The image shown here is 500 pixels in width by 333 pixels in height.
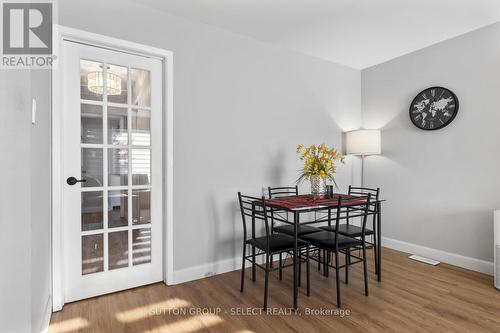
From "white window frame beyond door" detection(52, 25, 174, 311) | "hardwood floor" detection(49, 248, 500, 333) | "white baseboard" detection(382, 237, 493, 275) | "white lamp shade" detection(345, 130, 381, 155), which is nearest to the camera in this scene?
"hardwood floor" detection(49, 248, 500, 333)

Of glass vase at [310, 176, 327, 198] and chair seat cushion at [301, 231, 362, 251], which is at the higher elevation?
glass vase at [310, 176, 327, 198]

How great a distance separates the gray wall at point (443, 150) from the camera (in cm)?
299

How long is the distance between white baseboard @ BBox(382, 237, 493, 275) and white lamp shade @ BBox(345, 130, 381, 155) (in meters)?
1.23

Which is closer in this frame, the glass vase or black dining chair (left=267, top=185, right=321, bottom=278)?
black dining chair (left=267, top=185, right=321, bottom=278)

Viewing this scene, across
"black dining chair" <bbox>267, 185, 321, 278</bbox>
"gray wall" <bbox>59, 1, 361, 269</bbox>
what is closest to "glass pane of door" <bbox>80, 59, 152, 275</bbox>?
"gray wall" <bbox>59, 1, 361, 269</bbox>

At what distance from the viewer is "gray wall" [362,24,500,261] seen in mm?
2994

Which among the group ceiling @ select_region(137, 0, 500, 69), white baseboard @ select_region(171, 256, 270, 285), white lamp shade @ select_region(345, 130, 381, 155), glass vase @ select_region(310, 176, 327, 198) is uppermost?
ceiling @ select_region(137, 0, 500, 69)

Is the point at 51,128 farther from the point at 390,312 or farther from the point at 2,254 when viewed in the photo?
the point at 390,312

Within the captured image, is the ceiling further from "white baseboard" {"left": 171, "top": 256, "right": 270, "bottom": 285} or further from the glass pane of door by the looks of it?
"white baseboard" {"left": 171, "top": 256, "right": 270, "bottom": 285}

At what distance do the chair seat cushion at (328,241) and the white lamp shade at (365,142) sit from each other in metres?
1.55

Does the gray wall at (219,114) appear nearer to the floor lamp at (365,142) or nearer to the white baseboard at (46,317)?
the floor lamp at (365,142)
